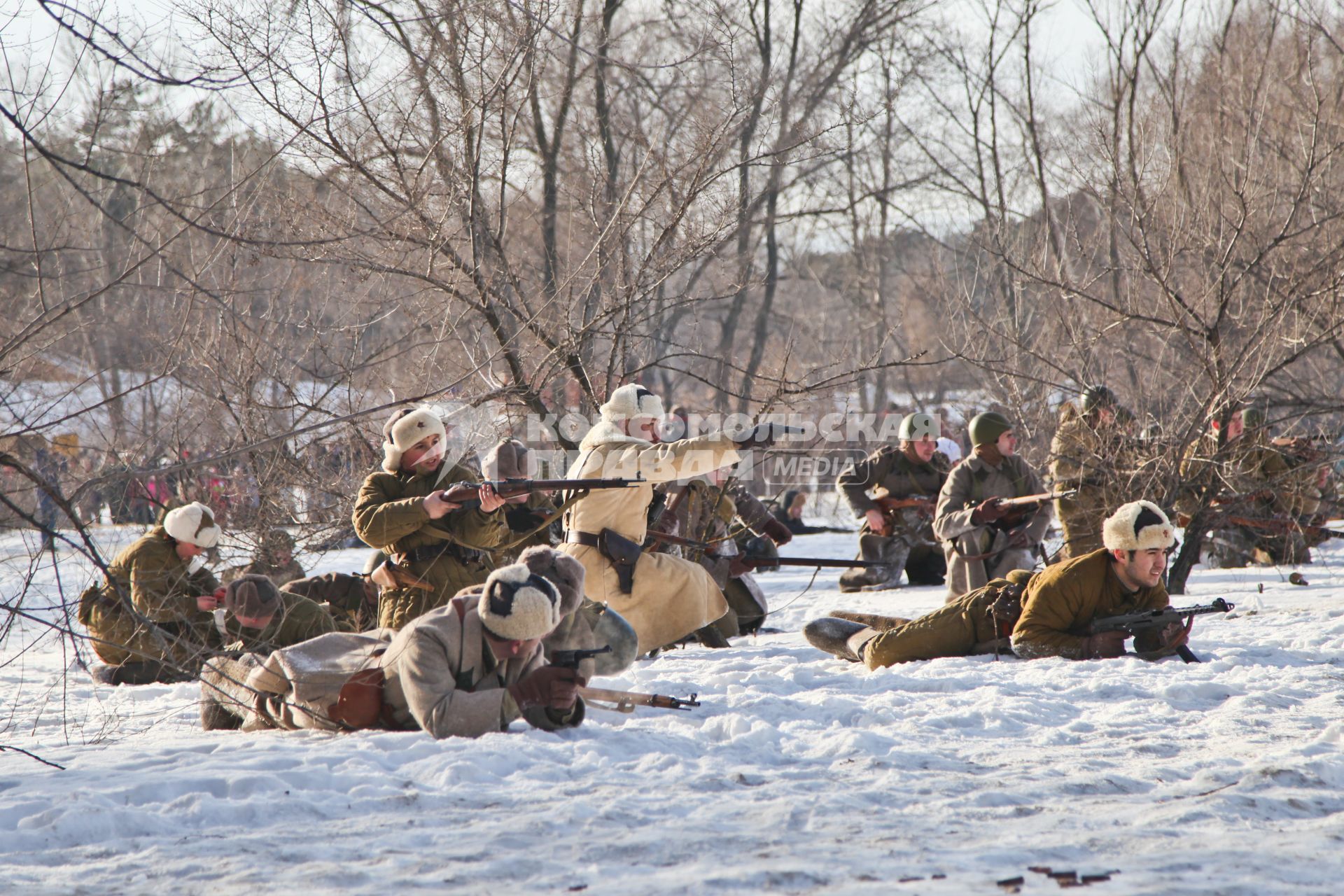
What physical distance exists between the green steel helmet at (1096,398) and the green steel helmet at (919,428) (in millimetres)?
1955

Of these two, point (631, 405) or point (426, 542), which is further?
point (631, 405)

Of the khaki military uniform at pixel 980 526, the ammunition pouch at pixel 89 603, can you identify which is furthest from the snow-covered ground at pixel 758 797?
the khaki military uniform at pixel 980 526

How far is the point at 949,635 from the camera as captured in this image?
6664 mm

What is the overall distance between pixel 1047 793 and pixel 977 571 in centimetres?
512

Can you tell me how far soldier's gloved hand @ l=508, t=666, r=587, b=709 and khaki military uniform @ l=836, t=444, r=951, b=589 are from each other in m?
6.92

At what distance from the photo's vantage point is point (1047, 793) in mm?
3891

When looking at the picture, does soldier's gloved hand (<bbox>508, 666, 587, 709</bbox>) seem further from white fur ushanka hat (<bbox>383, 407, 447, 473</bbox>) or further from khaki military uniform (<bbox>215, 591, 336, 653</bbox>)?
khaki military uniform (<bbox>215, 591, 336, 653</bbox>)

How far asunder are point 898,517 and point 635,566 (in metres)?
5.34

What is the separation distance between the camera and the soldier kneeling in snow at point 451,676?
4465 millimetres

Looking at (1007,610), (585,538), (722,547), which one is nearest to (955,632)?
(1007,610)

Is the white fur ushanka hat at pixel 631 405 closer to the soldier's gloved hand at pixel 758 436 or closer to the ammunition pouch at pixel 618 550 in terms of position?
the ammunition pouch at pixel 618 550

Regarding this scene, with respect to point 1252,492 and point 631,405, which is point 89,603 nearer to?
point 631,405

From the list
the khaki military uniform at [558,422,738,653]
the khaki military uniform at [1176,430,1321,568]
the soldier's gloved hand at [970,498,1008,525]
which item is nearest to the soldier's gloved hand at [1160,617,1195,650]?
the khaki military uniform at [558,422,738,653]

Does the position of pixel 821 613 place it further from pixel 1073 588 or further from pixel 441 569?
pixel 441 569
